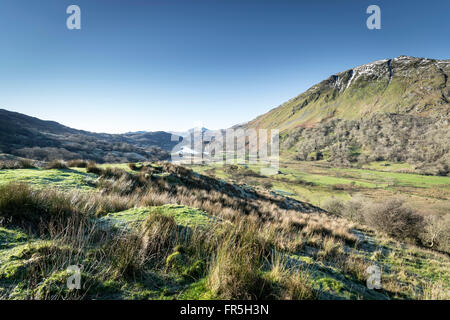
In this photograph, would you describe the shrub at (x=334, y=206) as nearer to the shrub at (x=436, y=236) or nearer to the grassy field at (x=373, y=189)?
the grassy field at (x=373, y=189)

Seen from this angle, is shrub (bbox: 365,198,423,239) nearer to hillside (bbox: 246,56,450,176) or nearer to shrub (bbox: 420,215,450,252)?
shrub (bbox: 420,215,450,252)

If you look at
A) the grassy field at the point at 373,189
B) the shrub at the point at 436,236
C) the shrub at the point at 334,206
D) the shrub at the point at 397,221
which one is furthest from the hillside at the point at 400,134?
the shrub at the point at 397,221

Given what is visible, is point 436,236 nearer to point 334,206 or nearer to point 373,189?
point 334,206

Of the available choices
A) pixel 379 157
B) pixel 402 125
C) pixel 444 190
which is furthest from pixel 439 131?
pixel 444 190

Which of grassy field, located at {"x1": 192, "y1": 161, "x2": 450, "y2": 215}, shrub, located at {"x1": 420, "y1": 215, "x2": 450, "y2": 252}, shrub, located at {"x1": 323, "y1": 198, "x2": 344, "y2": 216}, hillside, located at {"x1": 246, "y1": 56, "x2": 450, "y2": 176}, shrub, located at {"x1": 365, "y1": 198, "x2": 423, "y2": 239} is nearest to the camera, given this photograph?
shrub, located at {"x1": 420, "y1": 215, "x2": 450, "y2": 252}

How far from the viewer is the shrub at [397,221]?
72.3 feet

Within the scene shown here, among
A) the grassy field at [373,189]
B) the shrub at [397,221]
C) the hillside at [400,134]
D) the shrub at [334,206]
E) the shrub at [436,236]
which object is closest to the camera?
the shrub at [436,236]

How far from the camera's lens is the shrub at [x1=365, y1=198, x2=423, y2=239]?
22031mm

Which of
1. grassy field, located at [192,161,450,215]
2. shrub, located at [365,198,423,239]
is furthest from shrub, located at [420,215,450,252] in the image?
grassy field, located at [192,161,450,215]

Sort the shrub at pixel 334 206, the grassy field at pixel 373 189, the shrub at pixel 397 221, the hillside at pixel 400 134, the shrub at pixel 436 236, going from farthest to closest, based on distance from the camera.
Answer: the hillside at pixel 400 134 < the grassy field at pixel 373 189 < the shrub at pixel 334 206 < the shrub at pixel 397 221 < the shrub at pixel 436 236

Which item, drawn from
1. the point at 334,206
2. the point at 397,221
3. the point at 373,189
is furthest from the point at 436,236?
the point at 373,189

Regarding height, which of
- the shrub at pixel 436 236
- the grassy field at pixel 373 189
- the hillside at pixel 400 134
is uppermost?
the hillside at pixel 400 134

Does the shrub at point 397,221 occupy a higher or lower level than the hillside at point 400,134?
lower

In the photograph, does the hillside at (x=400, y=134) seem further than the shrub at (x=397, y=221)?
Yes
